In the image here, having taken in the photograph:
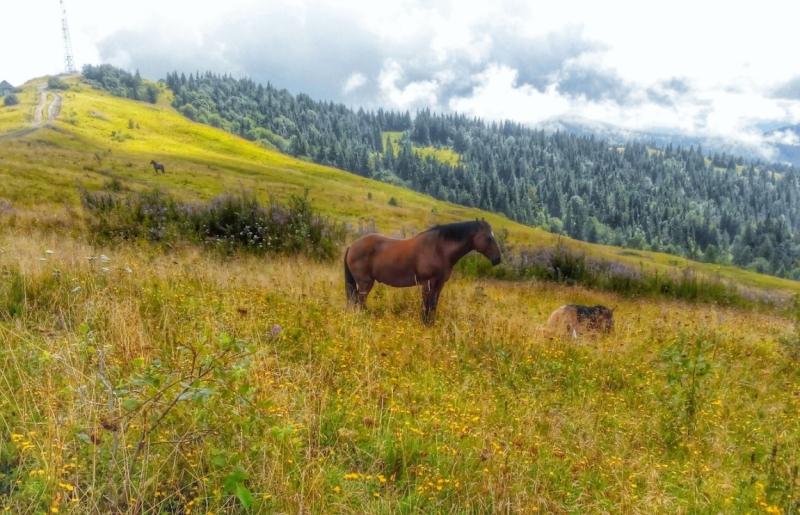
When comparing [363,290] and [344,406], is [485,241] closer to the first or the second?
[363,290]

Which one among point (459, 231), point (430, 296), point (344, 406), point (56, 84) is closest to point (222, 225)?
point (430, 296)

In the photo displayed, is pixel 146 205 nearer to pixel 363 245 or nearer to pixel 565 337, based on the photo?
pixel 363 245

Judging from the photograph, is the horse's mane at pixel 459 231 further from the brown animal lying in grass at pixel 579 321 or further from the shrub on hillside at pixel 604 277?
the shrub on hillside at pixel 604 277

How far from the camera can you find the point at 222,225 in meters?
13.6

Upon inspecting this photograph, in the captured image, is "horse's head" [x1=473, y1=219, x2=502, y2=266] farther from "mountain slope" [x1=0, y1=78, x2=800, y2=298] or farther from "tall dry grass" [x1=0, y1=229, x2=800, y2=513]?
"mountain slope" [x1=0, y1=78, x2=800, y2=298]

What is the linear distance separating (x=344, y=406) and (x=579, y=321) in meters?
6.05

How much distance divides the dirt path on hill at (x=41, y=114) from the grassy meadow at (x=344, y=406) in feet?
235

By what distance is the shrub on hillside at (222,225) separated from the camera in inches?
468

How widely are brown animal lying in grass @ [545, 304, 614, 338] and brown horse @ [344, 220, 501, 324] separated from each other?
1.71m

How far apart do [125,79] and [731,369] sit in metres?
185

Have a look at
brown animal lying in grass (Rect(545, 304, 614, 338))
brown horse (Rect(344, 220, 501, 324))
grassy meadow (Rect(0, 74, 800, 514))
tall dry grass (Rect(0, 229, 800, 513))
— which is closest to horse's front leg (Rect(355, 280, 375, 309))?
brown horse (Rect(344, 220, 501, 324))

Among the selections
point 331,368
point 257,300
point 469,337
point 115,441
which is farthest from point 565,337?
point 115,441

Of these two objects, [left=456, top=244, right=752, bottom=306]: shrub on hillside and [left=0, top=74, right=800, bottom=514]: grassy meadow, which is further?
[left=456, top=244, right=752, bottom=306]: shrub on hillside

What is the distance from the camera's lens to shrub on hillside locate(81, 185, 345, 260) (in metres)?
11.9
